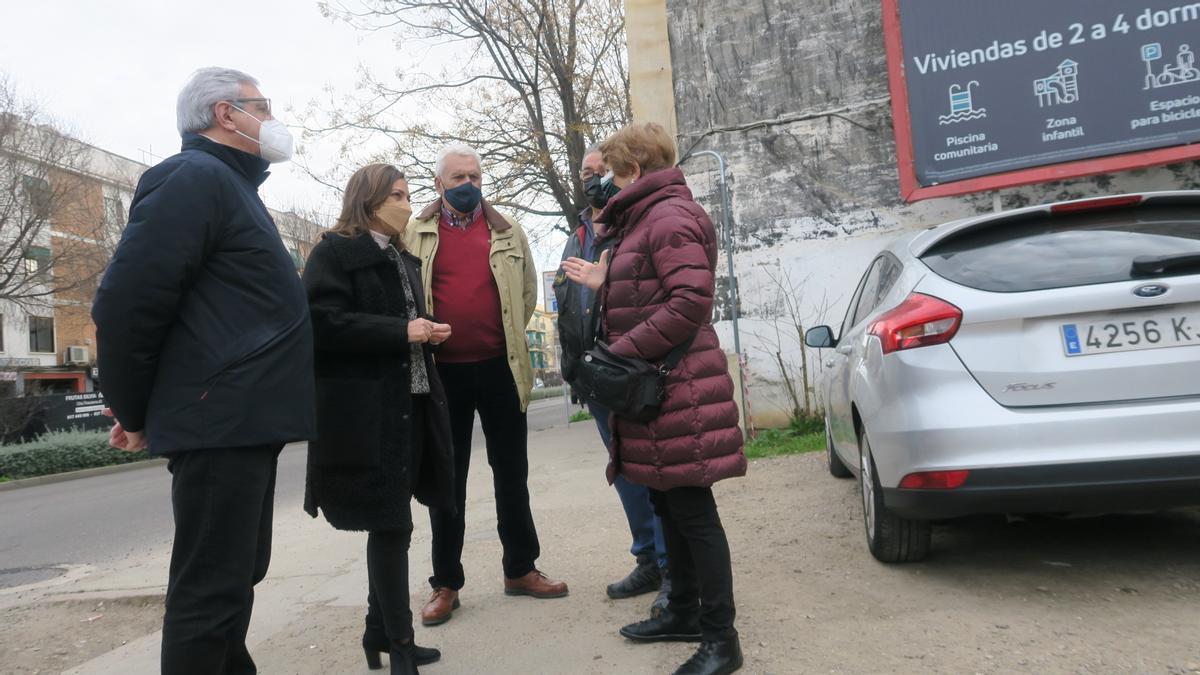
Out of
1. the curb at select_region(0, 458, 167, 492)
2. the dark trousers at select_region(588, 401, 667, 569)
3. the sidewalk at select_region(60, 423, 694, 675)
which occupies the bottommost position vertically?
the curb at select_region(0, 458, 167, 492)

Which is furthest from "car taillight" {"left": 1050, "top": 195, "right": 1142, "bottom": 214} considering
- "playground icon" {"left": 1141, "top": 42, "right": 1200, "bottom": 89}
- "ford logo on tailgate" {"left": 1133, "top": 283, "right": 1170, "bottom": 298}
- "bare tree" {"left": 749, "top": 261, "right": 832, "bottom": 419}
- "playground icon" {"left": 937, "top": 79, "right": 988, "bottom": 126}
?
"bare tree" {"left": 749, "top": 261, "right": 832, "bottom": 419}

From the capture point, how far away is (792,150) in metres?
9.58

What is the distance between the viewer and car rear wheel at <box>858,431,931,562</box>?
3.61 metres

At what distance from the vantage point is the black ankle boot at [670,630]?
3.02 meters

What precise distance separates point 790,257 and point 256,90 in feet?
25.5

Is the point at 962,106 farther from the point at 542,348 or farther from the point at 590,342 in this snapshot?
the point at 542,348

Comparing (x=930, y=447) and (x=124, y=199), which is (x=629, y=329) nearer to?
(x=930, y=447)

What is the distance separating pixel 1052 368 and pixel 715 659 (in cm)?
158

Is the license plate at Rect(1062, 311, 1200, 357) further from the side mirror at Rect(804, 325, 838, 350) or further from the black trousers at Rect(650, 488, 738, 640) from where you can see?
the side mirror at Rect(804, 325, 838, 350)

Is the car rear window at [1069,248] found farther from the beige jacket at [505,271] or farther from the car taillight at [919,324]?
the beige jacket at [505,271]

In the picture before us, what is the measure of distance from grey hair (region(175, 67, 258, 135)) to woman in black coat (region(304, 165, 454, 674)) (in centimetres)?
63

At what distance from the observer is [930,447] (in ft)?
10.0

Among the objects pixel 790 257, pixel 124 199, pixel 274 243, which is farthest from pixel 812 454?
pixel 124 199

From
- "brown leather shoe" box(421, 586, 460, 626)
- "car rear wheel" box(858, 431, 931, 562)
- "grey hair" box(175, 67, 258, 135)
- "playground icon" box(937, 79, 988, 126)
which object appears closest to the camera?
"grey hair" box(175, 67, 258, 135)
